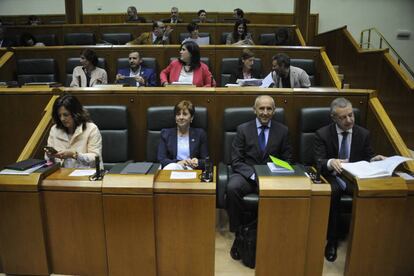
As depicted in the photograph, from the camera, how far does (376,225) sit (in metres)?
1.33

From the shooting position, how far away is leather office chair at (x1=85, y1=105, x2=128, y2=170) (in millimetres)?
2041

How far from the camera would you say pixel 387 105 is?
11.3 feet

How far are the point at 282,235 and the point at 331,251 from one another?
0.48 m

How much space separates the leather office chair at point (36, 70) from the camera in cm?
326

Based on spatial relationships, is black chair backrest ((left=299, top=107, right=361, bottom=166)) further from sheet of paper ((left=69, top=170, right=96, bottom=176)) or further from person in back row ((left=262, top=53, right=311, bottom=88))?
sheet of paper ((left=69, top=170, right=96, bottom=176))

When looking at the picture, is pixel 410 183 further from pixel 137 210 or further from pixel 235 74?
pixel 235 74

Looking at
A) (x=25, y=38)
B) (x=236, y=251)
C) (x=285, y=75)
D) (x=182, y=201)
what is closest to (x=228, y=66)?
(x=285, y=75)

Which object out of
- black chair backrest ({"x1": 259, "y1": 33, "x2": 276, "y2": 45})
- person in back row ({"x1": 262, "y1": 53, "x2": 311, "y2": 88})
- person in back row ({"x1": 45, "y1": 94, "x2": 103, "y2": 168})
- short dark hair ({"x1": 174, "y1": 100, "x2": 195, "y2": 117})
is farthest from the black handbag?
black chair backrest ({"x1": 259, "y1": 33, "x2": 276, "y2": 45})

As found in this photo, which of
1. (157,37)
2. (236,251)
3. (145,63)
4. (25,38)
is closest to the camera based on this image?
(236,251)

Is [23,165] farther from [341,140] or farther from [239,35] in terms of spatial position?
[239,35]

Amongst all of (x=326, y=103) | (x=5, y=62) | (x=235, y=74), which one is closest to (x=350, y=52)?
(x=235, y=74)

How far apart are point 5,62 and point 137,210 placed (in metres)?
2.70

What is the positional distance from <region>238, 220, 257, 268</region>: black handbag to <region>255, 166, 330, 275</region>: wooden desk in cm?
19

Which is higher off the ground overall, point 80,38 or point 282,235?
point 80,38
